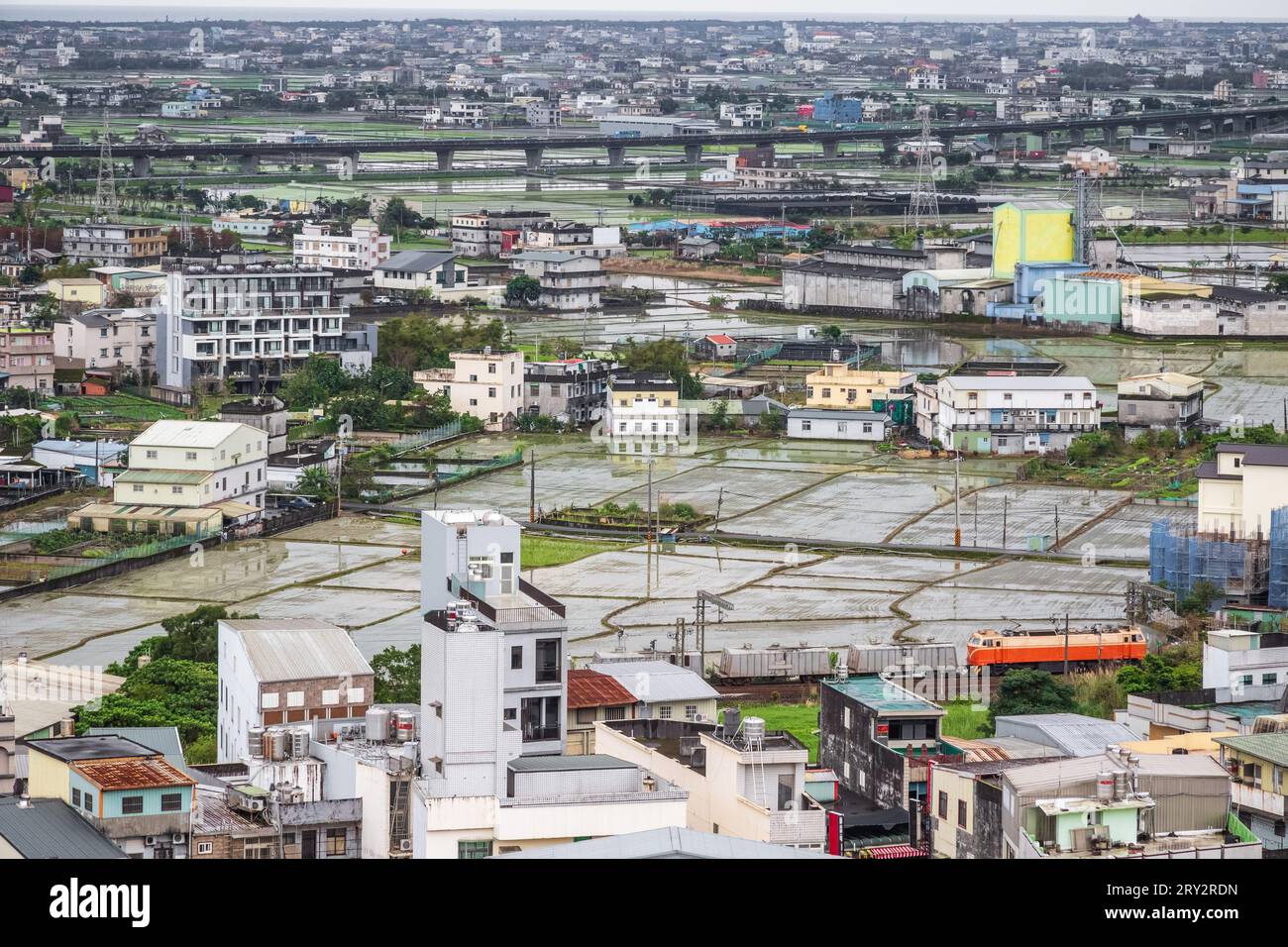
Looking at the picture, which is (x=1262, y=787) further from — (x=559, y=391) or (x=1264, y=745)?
(x=559, y=391)

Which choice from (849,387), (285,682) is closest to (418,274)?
(849,387)

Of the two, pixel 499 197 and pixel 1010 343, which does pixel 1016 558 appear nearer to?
pixel 1010 343

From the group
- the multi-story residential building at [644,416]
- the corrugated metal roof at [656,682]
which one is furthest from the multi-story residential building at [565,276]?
the corrugated metal roof at [656,682]

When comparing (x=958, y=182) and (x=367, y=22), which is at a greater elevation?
(x=367, y=22)

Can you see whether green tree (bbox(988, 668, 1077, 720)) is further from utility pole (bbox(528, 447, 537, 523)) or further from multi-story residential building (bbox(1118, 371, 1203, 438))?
multi-story residential building (bbox(1118, 371, 1203, 438))
